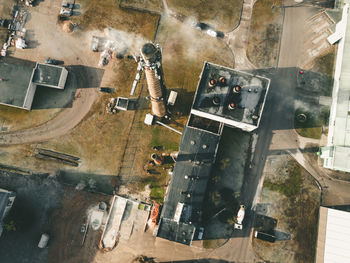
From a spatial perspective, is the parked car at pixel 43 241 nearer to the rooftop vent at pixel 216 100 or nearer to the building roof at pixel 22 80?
the building roof at pixel 22 80

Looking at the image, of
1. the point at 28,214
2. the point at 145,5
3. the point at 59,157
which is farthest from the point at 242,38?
the point at 28,214

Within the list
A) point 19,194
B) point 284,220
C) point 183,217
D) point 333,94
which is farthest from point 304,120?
point 19,194

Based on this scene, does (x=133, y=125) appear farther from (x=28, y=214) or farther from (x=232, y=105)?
(x=28, y=214)

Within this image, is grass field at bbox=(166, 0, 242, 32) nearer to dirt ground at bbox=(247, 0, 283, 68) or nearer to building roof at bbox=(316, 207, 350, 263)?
dirt ground at bbox=(247, 0, 283, 68)


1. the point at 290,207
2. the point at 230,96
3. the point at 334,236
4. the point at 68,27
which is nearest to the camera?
the point at 230,96

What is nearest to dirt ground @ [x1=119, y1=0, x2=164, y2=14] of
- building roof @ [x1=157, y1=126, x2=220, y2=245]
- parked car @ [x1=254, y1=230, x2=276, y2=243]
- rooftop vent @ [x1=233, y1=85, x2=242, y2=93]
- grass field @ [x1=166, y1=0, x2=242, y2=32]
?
grass field @ [x1=166, y1=0, x2=242, y2=32]

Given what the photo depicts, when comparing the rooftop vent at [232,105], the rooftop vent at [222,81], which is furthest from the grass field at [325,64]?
the rooftop vent at [232,105]
